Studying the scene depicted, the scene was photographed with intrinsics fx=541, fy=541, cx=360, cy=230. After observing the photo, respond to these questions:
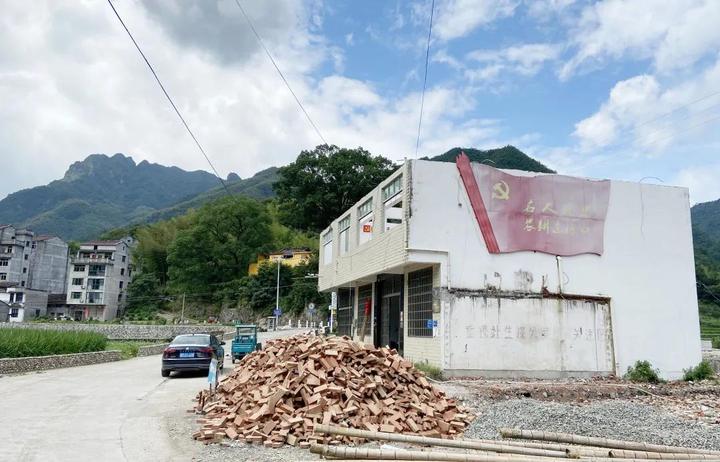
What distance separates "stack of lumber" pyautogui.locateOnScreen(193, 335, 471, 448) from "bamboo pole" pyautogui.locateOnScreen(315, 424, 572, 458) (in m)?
0.20

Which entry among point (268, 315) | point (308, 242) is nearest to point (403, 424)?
point (268, 315)

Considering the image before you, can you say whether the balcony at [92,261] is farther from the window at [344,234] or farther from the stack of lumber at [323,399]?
the stack of lumber at [323,399]

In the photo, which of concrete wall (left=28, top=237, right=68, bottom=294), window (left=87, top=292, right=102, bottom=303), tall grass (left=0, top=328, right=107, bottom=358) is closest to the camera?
tall grass (left=0, top=328, right=107, bottom=358)

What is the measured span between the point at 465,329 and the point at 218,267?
65.0 meters

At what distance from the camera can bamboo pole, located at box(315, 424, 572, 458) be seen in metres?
6.43

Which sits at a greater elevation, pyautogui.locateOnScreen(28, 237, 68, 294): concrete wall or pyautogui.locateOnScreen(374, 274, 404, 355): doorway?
pyautogui.locateOnScreen(28, 237, 68, 294): concrete wall

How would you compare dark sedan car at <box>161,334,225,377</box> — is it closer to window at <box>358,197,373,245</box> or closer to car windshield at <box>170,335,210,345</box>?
car windshield at <box>170,335,210,345</box>

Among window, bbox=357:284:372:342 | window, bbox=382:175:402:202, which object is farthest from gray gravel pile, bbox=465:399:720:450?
window, bbox=357:284:372:342

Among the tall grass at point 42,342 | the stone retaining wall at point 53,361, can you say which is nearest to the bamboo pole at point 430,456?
the stone retaining wall at point 53,361

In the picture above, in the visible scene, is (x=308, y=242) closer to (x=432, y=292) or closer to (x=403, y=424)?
(x=432, y=292)

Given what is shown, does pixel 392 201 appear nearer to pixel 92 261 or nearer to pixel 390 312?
pixel 390 312

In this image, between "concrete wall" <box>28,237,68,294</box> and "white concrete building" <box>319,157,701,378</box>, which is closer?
"white concrete building" <box>319,157,701,378</box>

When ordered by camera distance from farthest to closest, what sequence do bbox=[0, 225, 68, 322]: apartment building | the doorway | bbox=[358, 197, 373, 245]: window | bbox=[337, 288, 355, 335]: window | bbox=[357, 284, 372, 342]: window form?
bbox=[0, 225, 68, 322]: apartment building
bbox=[337, 288, 355, 335]: window
bbox=[357, 284, 372, 342]: window
bbox=[358, 197, 373, 245]: window
the doorway

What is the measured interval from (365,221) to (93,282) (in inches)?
2844
